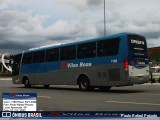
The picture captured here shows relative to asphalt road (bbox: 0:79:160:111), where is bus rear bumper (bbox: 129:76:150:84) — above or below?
above

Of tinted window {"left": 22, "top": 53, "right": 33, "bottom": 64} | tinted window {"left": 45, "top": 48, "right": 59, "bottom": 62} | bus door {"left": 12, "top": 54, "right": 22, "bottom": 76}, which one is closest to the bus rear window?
tinted window {"left": 45, "top": 48, "right": 59, "bottom": 62}

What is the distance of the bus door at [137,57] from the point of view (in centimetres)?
2075

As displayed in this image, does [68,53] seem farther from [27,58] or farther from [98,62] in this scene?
[27,58]

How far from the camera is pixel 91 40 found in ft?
73.9

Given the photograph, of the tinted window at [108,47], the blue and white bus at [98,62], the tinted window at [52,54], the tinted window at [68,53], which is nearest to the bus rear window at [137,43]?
the blue and white bus at [98,62]

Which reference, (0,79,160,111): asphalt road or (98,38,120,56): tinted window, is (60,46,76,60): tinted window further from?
(0,79,160,111): asphalt road

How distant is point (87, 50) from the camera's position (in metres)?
22.8

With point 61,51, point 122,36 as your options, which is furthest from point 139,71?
point 61,51

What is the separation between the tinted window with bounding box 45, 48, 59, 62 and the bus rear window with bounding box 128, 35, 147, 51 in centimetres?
626

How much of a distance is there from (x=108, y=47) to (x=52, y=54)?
6120 mm

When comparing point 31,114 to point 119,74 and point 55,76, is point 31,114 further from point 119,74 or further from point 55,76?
point 55,76

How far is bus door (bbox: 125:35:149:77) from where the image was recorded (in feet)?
68.1

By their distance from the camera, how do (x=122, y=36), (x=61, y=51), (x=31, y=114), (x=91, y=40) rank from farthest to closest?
(x=61, y=51)
(x=91, y=40)
(x=122, y=36)
(x=31, y=114)

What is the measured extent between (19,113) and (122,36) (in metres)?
17.8
